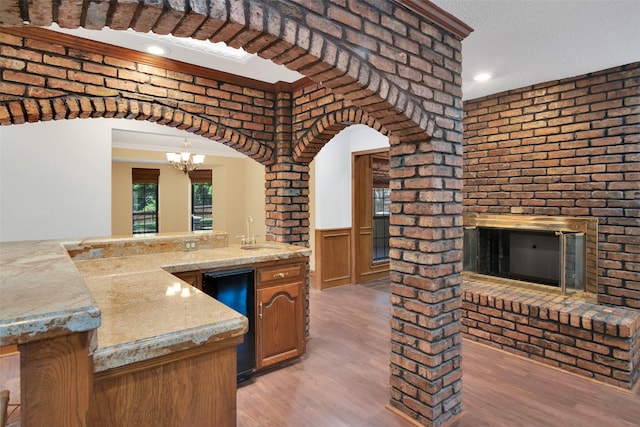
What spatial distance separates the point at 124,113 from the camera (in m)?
2.54

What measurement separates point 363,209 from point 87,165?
12.9 feet

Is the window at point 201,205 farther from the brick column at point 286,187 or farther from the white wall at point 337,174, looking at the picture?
the brick column at point 286,187

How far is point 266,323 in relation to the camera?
2.75 m

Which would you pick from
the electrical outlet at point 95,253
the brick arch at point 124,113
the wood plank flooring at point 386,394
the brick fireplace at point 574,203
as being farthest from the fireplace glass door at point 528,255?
the electrical outlet at point 95,253

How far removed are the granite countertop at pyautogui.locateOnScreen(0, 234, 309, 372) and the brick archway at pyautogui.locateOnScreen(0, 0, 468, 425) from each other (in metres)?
0.98

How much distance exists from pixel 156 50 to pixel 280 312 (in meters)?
2.19

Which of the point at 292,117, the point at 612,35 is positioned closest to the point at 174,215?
the point at 292,117

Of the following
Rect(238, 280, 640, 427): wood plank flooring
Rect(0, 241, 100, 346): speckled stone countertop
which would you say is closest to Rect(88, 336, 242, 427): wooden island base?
Rect(0, 241, 100, 346): speckled stone countertop

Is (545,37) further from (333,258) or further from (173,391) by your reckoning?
(333,258)

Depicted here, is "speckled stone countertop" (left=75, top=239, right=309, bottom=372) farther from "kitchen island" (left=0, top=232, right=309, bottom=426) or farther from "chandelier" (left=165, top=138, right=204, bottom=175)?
"chandelier" (left=165, top=138, right=204, bottom=175)

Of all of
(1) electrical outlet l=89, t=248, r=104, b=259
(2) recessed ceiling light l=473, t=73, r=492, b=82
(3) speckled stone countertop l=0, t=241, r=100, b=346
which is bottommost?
(1) electrical outlet l=89, t=248, r=104, b=259

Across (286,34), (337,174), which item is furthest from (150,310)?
(337,174)

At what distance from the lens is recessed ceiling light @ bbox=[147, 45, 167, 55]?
252 cm

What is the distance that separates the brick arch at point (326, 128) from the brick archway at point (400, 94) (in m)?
0.47
